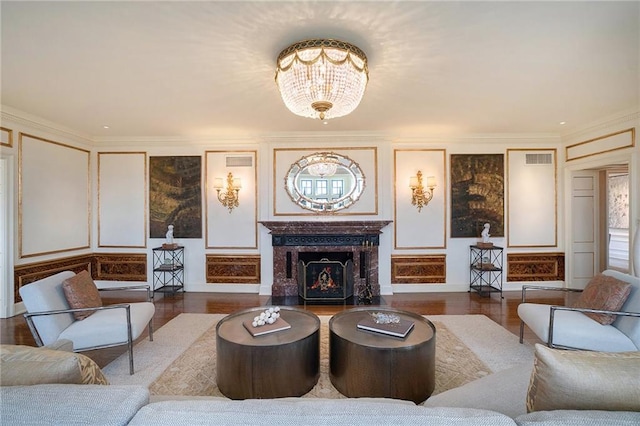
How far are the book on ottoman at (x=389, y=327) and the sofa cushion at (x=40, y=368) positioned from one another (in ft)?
6.04

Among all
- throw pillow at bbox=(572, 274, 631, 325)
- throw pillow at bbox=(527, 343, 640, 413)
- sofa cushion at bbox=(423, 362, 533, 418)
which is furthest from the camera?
throw pillow at bbox=(572, 274, 631, 325)

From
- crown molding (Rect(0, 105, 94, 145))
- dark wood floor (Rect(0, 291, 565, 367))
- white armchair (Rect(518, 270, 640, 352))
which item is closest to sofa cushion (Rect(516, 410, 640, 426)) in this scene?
white armchair (Rect(518, 270, 640, 352))

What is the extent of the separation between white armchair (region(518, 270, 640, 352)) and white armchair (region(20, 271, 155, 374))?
3667mm

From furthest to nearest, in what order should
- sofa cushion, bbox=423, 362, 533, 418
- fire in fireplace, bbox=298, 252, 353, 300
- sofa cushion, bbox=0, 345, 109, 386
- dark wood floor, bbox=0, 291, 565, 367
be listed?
1. fire in fireplace, bbox=298, 252, 353, 300
2. dark wood floor, bbox=0, 291, 565, 367
3. sofa cushion, bbox=423, 362, 533, 418
4. sofa cushion, bbox=0, 345, 109, 386

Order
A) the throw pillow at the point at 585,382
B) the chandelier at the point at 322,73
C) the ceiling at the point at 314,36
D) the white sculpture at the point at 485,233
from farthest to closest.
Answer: the white sculpture at the point at 485,233 < the chandelier at the point at 322,73 < the ceiling at the point at 314,36 < the throw pillow at the point at 585,382

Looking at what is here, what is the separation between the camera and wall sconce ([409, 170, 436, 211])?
17.2ft

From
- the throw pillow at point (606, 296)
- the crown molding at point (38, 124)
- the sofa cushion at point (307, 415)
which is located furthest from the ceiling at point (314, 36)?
the sofa cushion at point (307, 415)

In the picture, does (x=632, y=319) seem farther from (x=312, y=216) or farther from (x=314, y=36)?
(x=312, y=216)

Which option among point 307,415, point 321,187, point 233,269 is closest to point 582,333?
point 307,415

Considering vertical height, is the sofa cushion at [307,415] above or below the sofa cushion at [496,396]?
above

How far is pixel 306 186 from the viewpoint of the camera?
5.23m

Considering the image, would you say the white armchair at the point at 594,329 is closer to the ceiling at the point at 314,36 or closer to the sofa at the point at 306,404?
the sofa at the point at 306,404

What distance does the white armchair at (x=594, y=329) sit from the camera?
7.75ft

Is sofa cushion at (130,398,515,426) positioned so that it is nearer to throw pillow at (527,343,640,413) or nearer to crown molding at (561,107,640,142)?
throw pillow at (527,343,640,413)
